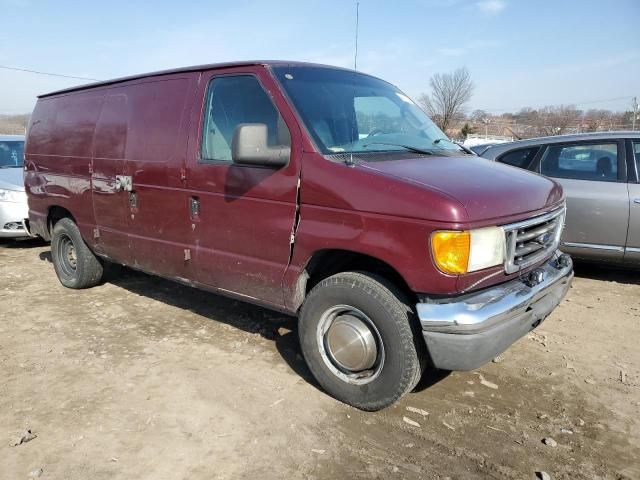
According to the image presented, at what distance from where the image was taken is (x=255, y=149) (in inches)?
122

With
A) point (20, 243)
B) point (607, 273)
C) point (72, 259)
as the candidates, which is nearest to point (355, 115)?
point (72, 259)

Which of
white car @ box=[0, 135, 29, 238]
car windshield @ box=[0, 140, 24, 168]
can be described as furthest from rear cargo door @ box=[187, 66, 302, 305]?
car windshield @ box=[0, 140, 24, 168]

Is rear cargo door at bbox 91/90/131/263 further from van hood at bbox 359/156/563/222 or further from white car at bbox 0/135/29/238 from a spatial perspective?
white car at bbox 0/135/29/238

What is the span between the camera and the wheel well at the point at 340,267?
303cm

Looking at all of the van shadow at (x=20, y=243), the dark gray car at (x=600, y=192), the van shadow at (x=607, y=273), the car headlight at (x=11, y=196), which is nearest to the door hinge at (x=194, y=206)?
the dark gray car at (x=600, y=192)

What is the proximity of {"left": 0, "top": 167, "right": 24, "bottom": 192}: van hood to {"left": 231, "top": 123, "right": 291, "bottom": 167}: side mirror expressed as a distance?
6.06 meters

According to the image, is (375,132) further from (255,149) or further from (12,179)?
(12,179)

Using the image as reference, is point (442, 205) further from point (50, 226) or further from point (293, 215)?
point (50, 226)

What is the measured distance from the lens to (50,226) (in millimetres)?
5715

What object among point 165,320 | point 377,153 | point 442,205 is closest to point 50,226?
point 165,320

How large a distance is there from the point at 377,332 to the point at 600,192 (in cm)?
378

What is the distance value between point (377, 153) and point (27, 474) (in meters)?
2.63

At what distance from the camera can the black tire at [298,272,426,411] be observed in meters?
2.80

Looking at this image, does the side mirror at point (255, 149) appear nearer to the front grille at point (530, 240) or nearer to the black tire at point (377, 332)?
the black tire at point (377, 332)
